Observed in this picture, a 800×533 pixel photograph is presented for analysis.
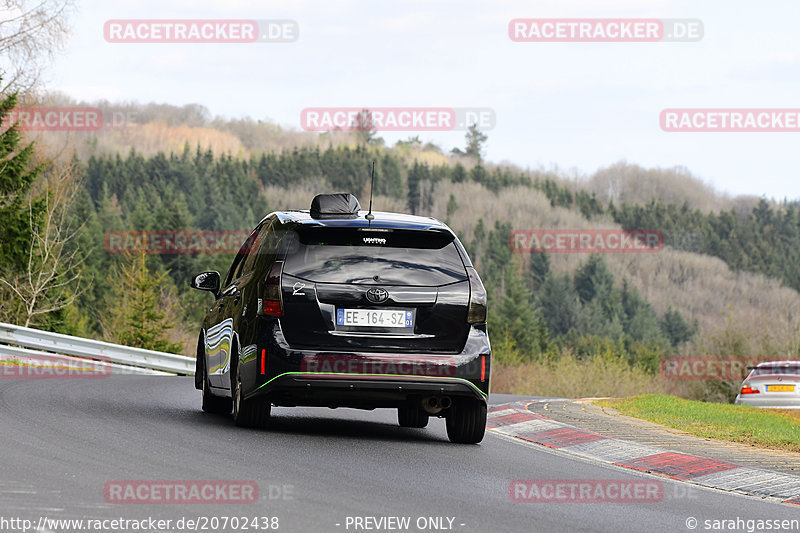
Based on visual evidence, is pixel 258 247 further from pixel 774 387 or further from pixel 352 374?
pixel 774 387

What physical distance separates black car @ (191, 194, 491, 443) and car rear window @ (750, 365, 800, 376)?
1536 cm

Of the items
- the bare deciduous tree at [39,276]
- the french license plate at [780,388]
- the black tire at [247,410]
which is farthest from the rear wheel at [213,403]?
the bare deciduous tree at [39,276]

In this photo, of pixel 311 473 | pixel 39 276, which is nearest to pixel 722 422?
pixel 311 473

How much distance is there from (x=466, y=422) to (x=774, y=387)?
1491cm

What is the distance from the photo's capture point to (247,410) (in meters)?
10.2

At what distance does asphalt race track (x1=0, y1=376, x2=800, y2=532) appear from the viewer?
21.0ft

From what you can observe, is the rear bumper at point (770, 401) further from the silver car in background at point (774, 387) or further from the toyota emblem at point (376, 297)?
the toyota emblem at point (376, 297)

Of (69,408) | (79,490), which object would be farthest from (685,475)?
(69,408)

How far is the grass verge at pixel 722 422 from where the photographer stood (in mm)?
11844

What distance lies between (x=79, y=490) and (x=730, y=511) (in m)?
4.04

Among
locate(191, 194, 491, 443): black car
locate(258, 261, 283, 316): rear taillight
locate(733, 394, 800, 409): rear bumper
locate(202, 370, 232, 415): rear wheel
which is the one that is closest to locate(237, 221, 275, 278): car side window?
locate(191, 194, 491, 443): black car

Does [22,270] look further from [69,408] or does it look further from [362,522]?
[362,522]

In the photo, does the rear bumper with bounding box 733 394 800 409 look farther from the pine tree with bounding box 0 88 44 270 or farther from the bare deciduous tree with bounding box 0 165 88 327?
the pine tree with bounding box 0 88 44 270

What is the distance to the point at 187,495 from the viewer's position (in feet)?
22.1
